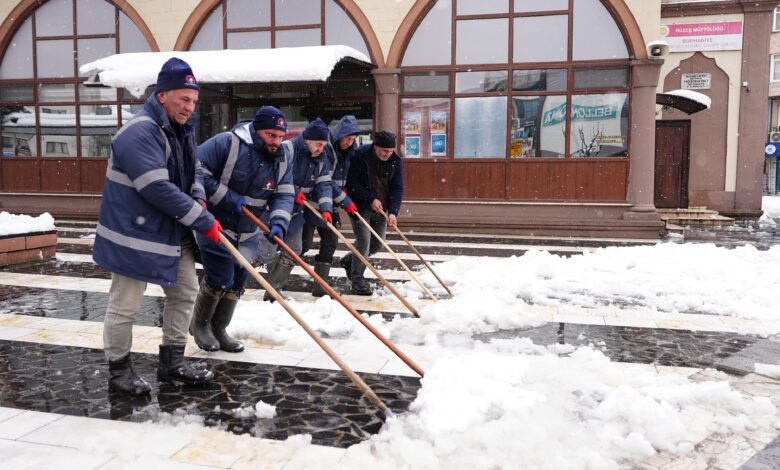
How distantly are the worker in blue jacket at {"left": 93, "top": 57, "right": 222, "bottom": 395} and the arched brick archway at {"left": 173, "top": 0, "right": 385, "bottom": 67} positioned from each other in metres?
10.6

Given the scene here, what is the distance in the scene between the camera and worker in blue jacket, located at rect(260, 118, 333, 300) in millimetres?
5566

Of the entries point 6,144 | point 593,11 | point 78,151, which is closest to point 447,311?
point 593,11

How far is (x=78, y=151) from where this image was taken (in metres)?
15.8

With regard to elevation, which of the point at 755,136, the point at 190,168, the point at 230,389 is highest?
the point at 755,136

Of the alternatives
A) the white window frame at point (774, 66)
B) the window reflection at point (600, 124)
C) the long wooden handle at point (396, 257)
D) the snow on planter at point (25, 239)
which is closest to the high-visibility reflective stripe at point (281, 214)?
the long wooden handle at point (396, 257)

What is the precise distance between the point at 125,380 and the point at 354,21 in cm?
1175

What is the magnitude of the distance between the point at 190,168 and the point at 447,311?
2553 mm

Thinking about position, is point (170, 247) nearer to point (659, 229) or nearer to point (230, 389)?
point (230, 389)

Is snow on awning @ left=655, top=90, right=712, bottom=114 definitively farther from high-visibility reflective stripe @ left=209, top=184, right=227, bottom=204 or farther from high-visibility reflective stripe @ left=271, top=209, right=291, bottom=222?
high-visibility reflective stripe @ left=209, top=184, right=227, bottom=204

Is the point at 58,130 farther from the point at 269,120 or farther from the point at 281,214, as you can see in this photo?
the point at 269,120

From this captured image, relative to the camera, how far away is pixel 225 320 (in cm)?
446

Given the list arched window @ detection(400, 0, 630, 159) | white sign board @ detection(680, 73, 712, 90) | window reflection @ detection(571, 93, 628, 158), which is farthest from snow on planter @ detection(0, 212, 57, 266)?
white sign board @ detection(680, 73, 712, 90)

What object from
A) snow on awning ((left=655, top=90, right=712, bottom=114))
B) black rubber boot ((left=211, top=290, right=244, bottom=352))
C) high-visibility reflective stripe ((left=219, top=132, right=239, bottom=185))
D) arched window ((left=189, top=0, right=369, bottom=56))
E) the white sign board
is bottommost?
black rubber boot ((left=211, top=290, right=244, bottom=352))

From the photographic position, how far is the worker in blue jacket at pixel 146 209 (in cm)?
338
